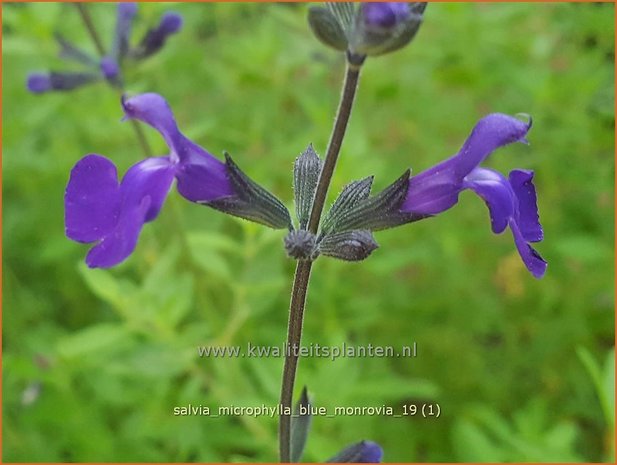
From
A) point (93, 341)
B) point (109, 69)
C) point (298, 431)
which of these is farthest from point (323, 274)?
point (298, 431)

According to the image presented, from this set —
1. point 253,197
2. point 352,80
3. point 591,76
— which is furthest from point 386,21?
point 591,76

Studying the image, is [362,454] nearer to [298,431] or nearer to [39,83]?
[298,431]

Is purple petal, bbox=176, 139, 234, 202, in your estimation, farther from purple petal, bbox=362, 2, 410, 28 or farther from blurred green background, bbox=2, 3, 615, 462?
blurred green background, bbox=2, 3, 615, 462

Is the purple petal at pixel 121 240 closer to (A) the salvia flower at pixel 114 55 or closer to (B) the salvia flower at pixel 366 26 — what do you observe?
(B) the salvia flower at pixel 366 26

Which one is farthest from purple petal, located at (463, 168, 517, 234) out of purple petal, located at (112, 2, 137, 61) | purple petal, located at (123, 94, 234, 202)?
purple petal, located at (112, 2, 137, 61)

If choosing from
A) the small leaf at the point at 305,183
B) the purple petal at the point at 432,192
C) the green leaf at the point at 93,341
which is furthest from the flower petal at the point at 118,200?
the green leaf at the point at 93,341
